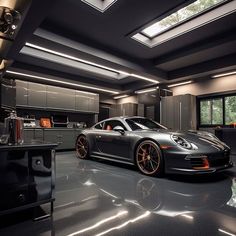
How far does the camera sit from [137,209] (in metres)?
1.63

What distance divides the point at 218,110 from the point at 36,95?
5757mm

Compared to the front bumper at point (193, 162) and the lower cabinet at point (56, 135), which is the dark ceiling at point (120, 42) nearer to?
the lower cabinet at point (56, 135)

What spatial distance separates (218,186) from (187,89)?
4631 mm

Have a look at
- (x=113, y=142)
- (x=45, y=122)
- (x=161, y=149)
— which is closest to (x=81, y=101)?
(x=45, y=122)

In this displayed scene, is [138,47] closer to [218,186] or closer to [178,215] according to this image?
[218,186]

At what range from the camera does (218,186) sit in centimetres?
228

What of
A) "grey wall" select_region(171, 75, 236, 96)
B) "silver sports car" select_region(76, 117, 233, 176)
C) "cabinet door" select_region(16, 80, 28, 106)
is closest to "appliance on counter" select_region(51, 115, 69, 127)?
"cabinet door" select_region(16, 80, 28, 106)

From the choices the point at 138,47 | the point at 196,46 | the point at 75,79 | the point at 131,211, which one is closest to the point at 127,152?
the point at 131,211

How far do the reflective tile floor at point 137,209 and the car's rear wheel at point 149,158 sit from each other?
0.19 meters

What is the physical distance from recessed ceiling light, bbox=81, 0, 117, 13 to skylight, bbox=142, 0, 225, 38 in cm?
120

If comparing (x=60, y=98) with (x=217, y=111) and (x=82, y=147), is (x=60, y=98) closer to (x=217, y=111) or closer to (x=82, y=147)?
(x=82, y=147)

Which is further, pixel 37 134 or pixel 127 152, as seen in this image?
pixel 37 134

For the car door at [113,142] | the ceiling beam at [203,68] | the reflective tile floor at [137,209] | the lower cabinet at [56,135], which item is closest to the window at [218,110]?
the ceiling beam at [203,68]

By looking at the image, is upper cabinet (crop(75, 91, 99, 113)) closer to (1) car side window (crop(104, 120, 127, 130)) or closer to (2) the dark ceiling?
(2) the dark ceiling
